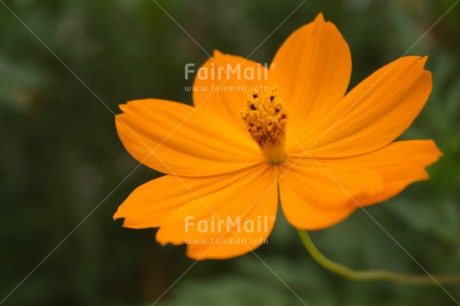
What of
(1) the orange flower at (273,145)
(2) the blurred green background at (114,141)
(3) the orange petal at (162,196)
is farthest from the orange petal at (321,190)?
(2) the blurred green background at (114,141)

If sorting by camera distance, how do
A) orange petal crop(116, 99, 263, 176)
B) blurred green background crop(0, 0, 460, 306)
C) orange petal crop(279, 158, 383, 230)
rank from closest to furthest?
orange petal crop(279, 158, 383, 230) < orange petal crop(116, 99, 263, 176) < blurred green background crop(0, 0, 460, 306)

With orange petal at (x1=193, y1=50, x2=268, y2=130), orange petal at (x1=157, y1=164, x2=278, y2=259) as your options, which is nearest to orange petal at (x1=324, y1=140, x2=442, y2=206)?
orange petal at (x1=157, y1=164, x2=278, y2=259)

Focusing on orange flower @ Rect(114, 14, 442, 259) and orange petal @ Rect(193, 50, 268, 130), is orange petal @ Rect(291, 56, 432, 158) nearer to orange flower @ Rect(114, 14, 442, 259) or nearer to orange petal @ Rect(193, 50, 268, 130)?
orange flower @ Rect(114, 14, 442, 259)

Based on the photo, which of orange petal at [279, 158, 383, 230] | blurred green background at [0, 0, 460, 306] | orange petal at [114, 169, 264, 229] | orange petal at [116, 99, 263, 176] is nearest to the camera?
orange petal at [279, 158, 383, 230]

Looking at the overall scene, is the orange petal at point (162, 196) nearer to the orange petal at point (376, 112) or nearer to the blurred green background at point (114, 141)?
the orange petal at point (376, 112)

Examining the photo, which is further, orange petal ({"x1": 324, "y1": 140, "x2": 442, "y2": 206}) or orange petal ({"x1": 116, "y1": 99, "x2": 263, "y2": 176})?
orange petal ({"x1": 116, "y1": 99, "x2": 263, "y2": 176})

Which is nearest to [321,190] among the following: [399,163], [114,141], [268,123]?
[399,163]

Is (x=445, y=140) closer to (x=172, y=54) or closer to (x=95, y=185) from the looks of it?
(x=172, y=54)
